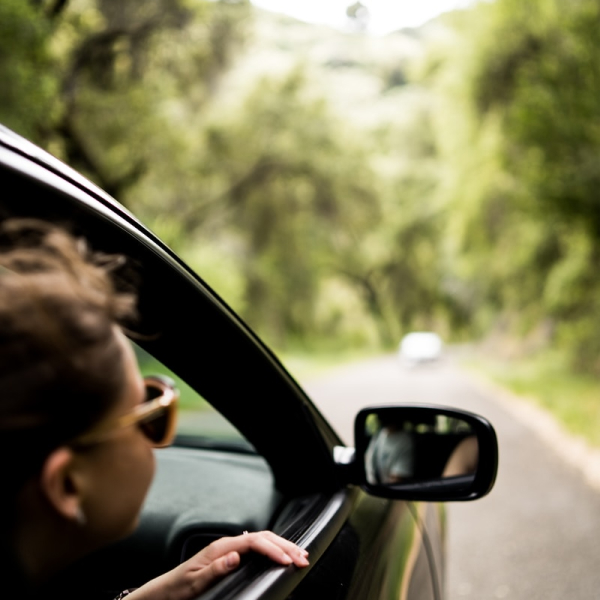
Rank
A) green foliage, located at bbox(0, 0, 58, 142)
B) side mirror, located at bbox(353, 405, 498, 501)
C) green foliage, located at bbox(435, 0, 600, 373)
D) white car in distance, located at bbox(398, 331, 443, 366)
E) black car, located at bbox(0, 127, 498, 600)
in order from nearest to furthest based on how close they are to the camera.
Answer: black car, located at bbox(0, 127, 498, 600)
side mirror, located at bbox(353, 405, 498, 501)
green foliage, located at bbox(0, 0, 58, 142)
green foliage, located at bbox(435, 0, 600, 373)
white car in distance, located at bbox(398, 331, 443, 366)

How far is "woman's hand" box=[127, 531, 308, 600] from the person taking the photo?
3.84ft

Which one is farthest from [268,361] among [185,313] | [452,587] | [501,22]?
[501,22]

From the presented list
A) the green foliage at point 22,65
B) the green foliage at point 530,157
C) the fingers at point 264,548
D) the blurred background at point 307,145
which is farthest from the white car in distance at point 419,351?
the fingers at point 264,548

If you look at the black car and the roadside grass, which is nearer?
the black car

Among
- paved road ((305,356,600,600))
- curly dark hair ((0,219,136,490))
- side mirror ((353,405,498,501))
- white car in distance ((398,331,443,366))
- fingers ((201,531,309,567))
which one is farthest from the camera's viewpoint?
white car in distance ((398,331,443,366))

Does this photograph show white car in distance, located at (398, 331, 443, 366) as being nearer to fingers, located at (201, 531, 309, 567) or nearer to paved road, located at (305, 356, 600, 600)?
paved road, located at (305, 356, 600, 600)

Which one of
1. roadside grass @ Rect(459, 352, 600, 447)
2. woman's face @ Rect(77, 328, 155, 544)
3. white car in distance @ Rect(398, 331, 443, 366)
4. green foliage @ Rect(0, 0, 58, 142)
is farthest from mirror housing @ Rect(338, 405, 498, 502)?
white car in distance @ Rect(398, 331, 443, 366)

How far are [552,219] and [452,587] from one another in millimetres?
10720

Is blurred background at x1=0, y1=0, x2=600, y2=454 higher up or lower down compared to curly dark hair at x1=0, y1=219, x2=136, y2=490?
higher up

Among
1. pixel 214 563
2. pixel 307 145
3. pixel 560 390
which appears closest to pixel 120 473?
pixel 214 563

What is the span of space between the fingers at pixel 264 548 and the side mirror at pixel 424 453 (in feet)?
1.52

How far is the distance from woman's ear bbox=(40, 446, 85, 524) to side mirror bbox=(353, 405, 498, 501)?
0.97 metres

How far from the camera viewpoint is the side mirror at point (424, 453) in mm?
1636

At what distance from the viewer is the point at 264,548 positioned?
3.95 ft
